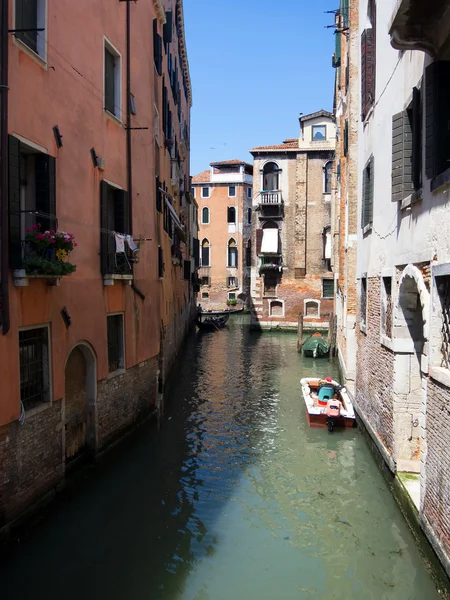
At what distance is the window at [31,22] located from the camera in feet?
19.4

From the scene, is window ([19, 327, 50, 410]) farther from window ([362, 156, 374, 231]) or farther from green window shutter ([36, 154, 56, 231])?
window ([362, 156, 374, 231])

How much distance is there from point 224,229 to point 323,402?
29644 millimetres

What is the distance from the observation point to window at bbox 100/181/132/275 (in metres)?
8.18

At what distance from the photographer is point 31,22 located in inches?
245

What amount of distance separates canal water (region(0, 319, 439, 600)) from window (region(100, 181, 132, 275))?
116 inches

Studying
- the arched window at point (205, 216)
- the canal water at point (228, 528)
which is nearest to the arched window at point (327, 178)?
the arched window at point (205, 216)

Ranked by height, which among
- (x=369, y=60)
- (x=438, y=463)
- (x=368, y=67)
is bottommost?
(x=438, y=463)

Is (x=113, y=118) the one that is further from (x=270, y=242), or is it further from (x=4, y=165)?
(x=270, y=242)

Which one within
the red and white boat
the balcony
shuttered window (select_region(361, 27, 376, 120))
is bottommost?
the red and white boat

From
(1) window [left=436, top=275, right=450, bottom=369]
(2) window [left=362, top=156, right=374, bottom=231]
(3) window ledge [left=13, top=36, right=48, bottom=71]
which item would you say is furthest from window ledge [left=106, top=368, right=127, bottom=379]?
(1) window [left=436, top=275, right=450, bottom=369]

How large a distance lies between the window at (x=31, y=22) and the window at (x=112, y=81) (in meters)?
2.21

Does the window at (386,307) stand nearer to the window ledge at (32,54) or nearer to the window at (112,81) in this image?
the window at (112,81)

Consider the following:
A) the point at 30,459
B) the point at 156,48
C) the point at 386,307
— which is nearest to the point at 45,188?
the point at 30,459

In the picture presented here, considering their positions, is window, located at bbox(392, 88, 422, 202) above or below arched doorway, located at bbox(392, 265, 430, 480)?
above
